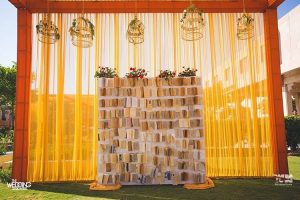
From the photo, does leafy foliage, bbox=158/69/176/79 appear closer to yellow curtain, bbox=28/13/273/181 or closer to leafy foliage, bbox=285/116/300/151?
yellow curtain, bbox=28/13/273/181

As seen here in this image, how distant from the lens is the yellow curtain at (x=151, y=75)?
5.97 meters

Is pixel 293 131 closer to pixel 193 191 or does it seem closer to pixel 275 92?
pixel 275 92

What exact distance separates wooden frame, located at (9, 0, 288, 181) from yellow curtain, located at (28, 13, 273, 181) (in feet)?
0.52

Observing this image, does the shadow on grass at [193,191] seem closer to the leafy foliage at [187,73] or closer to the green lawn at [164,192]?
the green lawn at [164,192]

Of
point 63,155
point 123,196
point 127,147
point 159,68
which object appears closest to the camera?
point 123,196

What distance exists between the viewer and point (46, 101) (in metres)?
6.06

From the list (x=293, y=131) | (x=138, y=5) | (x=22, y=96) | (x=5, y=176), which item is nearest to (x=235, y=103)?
(x=138, y=5)

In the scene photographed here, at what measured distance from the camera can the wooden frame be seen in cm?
582

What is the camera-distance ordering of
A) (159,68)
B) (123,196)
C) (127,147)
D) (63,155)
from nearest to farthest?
(123,196) → (127,147) → (63,155) → (159,68)

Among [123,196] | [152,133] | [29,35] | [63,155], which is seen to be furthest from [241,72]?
[29,35]

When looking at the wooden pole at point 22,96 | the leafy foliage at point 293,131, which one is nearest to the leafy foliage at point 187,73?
the wooden pole at point 22,96

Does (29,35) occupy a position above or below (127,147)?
above

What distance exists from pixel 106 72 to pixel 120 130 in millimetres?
1185

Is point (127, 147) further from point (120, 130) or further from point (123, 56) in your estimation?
point (123, 56)
